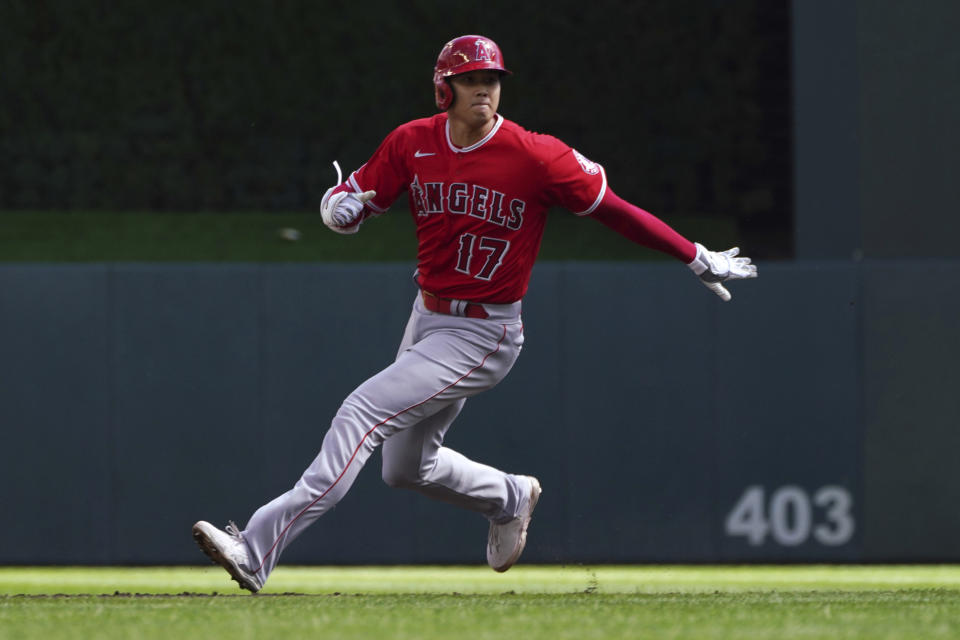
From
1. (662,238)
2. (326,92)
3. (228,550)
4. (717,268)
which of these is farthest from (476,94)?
(326,92)

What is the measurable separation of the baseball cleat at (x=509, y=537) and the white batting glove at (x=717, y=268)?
109cm

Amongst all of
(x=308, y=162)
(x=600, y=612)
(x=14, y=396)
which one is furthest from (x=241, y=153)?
(x=600, y=612)

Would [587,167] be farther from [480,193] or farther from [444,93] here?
[444,93]

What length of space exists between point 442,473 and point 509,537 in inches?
19.9

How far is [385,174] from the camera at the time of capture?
443cm

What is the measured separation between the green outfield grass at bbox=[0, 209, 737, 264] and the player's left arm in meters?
3.57

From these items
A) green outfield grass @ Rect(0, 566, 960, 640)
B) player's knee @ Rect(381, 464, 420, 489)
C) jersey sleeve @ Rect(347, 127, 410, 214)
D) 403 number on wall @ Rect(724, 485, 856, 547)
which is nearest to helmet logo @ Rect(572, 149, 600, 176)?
jersey sleeve @ Rect(347, 127, 410, 214)

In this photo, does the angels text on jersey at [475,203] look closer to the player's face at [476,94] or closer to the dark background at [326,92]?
the player's face at [476,94]

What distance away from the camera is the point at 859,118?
706 cm

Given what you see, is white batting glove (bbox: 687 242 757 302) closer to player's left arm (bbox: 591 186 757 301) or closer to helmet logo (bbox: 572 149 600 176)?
player's left arm (bbox: 591 186 757 301)

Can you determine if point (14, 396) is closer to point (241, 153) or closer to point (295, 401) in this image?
point (295, 401)

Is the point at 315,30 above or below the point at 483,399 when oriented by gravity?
above

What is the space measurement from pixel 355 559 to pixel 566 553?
3.66ft

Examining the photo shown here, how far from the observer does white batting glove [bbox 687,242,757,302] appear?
14.5ft
